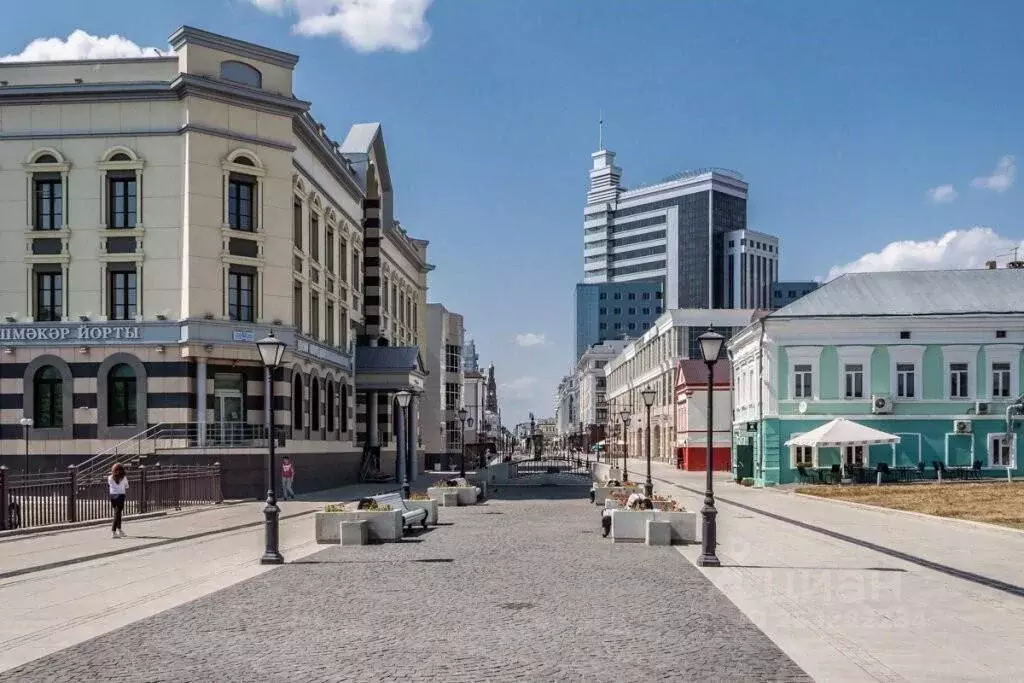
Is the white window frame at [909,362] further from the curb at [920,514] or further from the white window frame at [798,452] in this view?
the curb at [920,514]

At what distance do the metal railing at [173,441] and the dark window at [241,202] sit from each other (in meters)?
7.32

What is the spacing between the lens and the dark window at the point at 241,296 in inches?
1549

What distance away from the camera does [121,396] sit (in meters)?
38.5

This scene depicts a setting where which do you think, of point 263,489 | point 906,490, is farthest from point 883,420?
point 263,489

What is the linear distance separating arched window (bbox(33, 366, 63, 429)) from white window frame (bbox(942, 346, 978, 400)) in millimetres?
36655

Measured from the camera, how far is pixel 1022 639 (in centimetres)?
1116

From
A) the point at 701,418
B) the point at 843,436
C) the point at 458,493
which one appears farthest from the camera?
the point at 701,418

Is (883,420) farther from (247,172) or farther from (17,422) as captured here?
(17,422)

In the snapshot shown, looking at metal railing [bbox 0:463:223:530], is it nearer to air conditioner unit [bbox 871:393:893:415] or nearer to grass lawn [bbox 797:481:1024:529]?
grass lawn [bbox 797:481:1024:529]

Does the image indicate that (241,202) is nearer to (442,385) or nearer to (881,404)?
(881,404)

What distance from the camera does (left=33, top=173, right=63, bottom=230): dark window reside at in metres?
38.9

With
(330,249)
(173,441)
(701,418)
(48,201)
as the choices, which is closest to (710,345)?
(173,441)

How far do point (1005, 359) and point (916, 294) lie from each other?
489 centimetres

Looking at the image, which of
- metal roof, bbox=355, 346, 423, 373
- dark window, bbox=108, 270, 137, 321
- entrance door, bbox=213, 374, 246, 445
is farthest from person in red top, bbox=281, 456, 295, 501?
metal roof, bbox=355, 346, 423, 373
